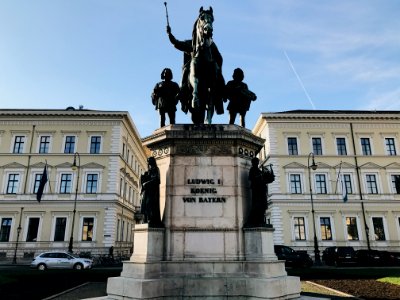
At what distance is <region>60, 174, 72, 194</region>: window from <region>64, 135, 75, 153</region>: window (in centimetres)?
324

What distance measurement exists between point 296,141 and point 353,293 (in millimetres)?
34996

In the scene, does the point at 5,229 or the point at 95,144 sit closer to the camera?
the point at 5,229

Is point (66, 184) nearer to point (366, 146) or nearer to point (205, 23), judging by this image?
point (205, 23)

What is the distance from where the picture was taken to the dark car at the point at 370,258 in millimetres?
30266

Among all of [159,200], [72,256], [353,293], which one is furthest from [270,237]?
[72,256]

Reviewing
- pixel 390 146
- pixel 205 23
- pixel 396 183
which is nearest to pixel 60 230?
pixel 205 23

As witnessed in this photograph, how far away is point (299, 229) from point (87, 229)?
24818 millimetres

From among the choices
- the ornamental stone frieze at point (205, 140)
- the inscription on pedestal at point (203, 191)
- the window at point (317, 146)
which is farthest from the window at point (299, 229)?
the inscription on pedestal at point (203, 191)

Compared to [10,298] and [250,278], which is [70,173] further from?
[250,278]

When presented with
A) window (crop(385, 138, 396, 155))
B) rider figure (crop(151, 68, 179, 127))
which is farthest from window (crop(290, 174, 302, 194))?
rider figure (crop(151, 68, 179, 127))

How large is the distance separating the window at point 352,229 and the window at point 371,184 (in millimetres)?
4305

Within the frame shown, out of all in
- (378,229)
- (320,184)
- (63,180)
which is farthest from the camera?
(320,184)

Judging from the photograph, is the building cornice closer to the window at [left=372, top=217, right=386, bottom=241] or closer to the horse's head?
the window at [left=372, top=217, right=386, bottom=241]

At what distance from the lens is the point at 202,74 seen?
9984 mm
